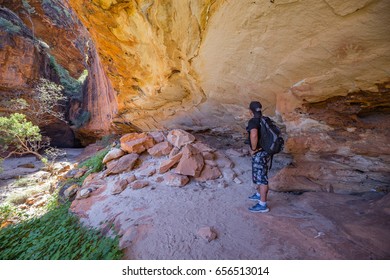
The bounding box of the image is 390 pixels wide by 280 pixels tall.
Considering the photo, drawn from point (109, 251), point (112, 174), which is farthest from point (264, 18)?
point (112, 174)

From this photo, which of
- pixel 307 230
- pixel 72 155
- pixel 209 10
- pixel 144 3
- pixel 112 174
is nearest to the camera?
pixel 307 230

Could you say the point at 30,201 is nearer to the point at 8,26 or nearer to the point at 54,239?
the point at 54,239

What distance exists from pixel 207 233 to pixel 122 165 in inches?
142

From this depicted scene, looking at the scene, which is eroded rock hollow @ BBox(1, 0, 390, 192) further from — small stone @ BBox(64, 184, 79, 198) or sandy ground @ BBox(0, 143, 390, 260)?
small stone @ BBox(64, 184, 79, 198)

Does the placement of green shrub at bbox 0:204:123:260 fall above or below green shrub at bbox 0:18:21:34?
below

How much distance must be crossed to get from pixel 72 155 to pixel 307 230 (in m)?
14.7

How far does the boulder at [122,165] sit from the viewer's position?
5.15m

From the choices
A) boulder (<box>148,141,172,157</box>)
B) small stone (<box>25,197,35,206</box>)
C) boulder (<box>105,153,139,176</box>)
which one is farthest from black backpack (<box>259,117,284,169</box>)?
small stone (<box>25,197,35,206</box>)

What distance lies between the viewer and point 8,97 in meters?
11.8

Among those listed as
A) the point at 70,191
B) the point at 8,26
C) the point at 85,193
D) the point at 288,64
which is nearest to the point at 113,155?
the point at 70,191

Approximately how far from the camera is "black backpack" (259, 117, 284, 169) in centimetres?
A: 266

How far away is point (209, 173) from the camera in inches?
172

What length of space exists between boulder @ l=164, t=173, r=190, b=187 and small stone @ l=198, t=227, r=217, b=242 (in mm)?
1607

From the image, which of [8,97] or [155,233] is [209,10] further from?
[8,97]
